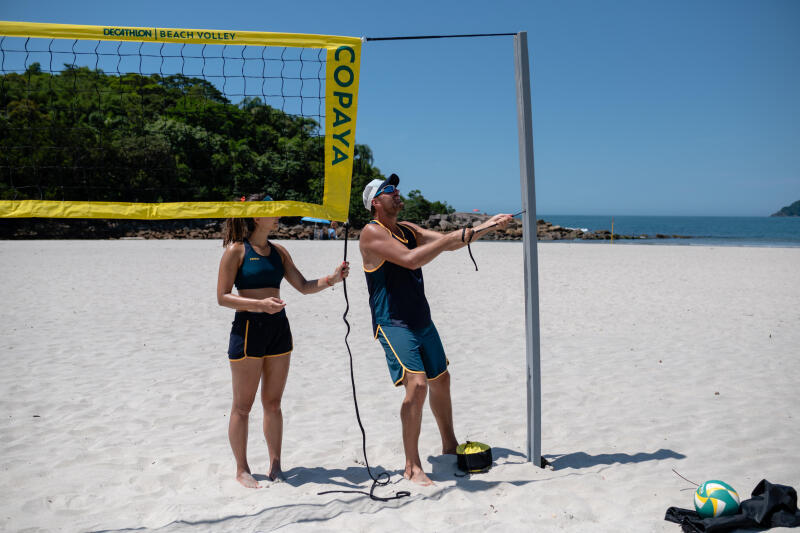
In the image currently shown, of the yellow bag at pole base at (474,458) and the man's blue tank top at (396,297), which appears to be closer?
the man's blue tank top at (396,297)

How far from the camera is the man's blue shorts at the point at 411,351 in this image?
10.3 ft

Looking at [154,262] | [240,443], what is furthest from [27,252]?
[240,443]

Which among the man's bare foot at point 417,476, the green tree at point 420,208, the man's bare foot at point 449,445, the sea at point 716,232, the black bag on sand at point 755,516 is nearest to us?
the black bag on sand at point 755,516

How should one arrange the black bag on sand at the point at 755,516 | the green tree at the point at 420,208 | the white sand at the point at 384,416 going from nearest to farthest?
the black bag on sand at the point at 755,516
the white sand at the point at 384,416
the green tree at the point at 420,208

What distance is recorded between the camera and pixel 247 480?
10.5 feet

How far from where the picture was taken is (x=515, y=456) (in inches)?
143

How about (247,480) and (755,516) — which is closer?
(755,516)

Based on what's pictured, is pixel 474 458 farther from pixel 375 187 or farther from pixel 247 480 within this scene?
pixel 375 187

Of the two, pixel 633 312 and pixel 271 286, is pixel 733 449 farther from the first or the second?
pixel 633 312

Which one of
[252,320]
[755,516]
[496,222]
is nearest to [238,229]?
[252,320]

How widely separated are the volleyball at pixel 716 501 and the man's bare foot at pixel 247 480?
7.74ft

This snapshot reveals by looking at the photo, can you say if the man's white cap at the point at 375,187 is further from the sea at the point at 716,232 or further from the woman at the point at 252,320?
the sea at the point at 716,232

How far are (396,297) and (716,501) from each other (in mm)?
1903

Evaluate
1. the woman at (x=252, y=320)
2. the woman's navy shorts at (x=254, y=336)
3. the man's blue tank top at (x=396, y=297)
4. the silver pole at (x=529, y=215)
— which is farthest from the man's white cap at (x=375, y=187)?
the woman's navy shorts at (x=254, y=336)
